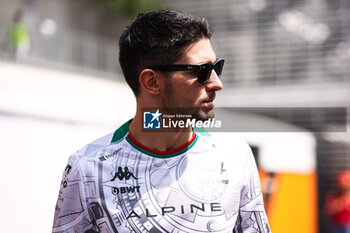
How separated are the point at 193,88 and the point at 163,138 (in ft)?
0.85

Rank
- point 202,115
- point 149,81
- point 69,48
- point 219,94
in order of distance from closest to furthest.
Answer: point 202,115, point 149,81, point 69,48, point 219,94

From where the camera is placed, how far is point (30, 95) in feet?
18.4

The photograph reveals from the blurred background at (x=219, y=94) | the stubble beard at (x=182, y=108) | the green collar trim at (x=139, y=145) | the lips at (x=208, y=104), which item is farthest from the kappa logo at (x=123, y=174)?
the blurred background at (x=219, y=94)

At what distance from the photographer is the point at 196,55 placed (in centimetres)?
237

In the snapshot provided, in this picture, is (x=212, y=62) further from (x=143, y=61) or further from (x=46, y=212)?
(x=46, y=212)

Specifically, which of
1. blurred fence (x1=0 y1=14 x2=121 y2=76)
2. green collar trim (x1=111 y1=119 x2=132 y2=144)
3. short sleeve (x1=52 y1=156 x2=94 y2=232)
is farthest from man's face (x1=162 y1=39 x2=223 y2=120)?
blurred fence (x1=0 y1=14 x2=121 y2=76)

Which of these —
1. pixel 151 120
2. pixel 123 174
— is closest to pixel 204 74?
pixel 151 120

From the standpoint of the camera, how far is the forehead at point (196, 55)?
2.36 m

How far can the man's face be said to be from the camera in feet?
7.70

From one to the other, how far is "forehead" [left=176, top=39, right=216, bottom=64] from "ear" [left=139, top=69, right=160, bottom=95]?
136 mm

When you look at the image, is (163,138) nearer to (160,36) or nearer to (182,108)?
(182,108)

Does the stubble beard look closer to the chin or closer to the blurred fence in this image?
the chin

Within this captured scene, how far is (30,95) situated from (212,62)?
11.8ft

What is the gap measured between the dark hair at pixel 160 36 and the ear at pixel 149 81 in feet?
0.09
